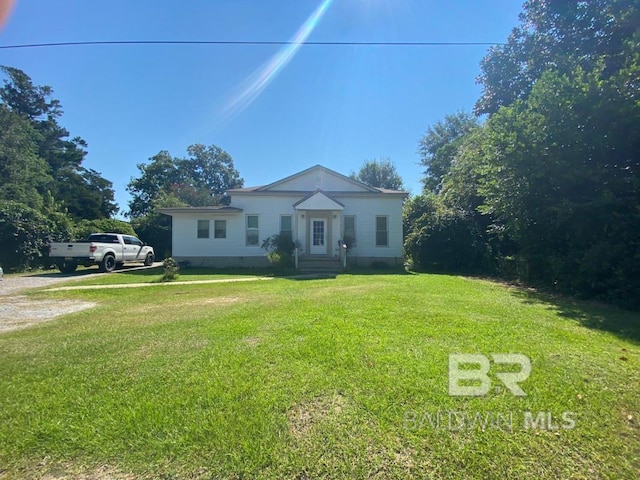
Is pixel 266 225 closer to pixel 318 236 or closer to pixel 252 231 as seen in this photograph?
pixel 252 231

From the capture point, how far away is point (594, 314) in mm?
6227

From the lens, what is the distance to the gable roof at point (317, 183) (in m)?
18.2

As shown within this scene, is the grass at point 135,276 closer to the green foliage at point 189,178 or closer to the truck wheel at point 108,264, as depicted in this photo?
the truck wheel at point 108,264

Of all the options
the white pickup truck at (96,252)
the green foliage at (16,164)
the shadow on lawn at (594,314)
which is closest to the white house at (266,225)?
the white pickup truck at (96,252)

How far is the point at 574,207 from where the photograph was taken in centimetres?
814

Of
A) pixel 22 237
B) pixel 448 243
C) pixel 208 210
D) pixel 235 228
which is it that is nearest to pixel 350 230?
pixel 448 243

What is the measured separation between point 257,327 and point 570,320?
563cm

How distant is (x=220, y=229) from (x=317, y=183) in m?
6.38

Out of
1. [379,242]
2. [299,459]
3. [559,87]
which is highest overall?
[559,87]

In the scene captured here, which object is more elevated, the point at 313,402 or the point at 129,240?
the point at 129,240

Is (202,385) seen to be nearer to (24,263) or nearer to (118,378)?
(118,378)

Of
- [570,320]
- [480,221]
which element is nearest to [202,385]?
[570,320]

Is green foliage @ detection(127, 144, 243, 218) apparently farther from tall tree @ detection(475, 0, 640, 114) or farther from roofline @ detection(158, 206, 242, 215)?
tall tree @ detection(475, 0, 640, 114)

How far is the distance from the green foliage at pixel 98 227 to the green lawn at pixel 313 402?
19.0 metres
